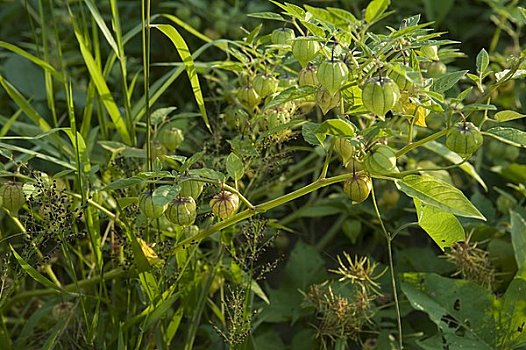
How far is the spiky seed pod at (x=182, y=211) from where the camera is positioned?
2.99 feet

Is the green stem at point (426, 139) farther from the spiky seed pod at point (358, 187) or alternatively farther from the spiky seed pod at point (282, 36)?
the spiky seed pod at point (282, 36)

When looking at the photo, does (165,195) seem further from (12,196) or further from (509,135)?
(509,135)

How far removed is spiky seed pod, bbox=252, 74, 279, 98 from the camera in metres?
1.08

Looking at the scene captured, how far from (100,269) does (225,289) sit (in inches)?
11.5

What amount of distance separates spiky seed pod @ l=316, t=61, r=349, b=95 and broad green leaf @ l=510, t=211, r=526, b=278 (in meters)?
0.49

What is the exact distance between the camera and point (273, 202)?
947 millimetres

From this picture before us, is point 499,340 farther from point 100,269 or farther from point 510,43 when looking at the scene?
point 510,43

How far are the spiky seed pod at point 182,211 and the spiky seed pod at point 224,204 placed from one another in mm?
25

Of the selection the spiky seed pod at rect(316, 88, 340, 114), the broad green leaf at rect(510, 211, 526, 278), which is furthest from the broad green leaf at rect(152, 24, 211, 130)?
the broad green leaf at rect(510, 211, 526, 278)

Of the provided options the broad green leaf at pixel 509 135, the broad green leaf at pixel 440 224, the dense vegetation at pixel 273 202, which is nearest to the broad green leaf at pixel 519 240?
the dense vegetation at pixel 273 202

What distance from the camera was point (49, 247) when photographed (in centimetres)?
153

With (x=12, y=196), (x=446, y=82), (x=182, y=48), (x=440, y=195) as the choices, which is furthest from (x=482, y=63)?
(x=12, y=196)

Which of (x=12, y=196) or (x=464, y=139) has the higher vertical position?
(x=464, y=139)

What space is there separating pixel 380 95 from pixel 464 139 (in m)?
0.11
